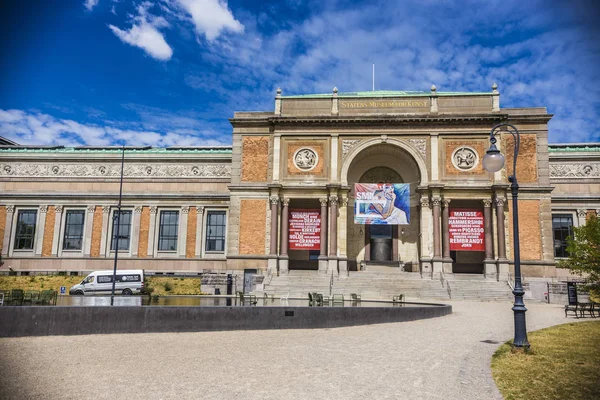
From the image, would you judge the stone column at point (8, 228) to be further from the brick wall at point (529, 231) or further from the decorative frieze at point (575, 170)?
the decorative frieze at point (575, 170)

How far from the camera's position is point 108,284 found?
115 ft

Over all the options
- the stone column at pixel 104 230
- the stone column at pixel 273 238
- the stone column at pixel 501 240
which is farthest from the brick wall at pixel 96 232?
the stone column at pixel 501 240

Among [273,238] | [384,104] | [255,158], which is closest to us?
[273,238]

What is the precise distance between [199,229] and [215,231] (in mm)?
1589

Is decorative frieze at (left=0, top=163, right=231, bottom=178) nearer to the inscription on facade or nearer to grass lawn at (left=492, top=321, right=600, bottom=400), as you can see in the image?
the inscription on facade

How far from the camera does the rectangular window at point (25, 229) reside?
47344mm

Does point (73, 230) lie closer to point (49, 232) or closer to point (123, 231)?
point (49, 232)

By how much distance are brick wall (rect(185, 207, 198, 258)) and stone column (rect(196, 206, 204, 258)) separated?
247 millimetres

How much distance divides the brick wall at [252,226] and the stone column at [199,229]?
7059 mm

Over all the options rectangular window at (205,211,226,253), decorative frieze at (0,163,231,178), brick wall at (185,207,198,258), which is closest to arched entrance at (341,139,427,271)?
rectangular window at (205,211,226,253)

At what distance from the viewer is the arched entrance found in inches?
1631

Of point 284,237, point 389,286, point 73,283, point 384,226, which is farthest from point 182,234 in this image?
point 389,286

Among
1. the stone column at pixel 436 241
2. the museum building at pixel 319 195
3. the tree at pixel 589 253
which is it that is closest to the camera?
the tree at pixel 589 253

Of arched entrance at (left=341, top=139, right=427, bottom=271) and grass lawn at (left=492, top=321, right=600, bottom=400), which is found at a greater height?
arched entrance at (left=341, top=139, right=427, bottom=271)
